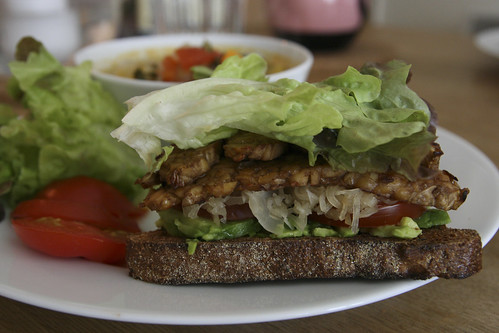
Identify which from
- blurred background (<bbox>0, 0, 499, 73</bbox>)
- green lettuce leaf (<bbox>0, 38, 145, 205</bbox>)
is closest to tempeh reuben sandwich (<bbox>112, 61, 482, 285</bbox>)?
green lettuce leaf (<bbox>0, 38, 145, 205</bbox>)

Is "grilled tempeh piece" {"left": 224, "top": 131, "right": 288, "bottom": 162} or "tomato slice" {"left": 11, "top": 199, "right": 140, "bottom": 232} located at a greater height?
"grilled tempeh piece" {"left": 224, "top": 131, "right": 288, "bottom": 162}

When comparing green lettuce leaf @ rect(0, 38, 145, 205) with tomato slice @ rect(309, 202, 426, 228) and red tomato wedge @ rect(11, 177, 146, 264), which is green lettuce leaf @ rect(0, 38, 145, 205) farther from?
tomato slice @ rect(309, 202, 426, 228)

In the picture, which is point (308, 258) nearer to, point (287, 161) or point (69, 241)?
point (287, 161)

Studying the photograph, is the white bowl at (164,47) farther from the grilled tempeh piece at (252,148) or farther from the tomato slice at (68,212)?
the grilled tempeh piece at (252,148)

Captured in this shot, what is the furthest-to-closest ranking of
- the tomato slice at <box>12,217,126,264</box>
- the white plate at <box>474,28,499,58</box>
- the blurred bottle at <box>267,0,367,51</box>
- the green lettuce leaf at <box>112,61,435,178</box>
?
the blurred bottle at <box>267,0,367,51</box> → the white plate at <box>474,28,499,58</box> → the tomato slice at <box>12,217,126,264</box> → the green lettuce leaf at <box>112,61,435,178</box>

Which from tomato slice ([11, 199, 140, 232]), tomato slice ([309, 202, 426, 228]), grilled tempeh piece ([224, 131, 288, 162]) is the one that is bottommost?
tomato slice ([11, 199, 140, 232])

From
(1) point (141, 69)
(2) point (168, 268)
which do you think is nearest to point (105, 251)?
(2) point (168, 268)
